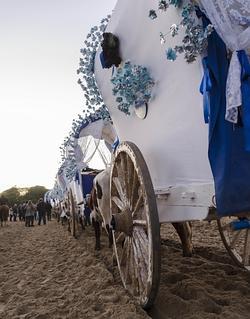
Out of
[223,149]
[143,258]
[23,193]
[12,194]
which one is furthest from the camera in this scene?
[23,193]

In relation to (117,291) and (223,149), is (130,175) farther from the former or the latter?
(117,291)

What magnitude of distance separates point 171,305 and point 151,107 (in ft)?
5.22

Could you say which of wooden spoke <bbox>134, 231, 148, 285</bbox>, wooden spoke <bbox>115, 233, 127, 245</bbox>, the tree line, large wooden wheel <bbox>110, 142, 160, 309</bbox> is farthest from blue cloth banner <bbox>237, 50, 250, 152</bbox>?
the tree line

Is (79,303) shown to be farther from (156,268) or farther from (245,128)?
(245,128)

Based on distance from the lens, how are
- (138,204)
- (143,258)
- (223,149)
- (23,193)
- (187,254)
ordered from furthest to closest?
(23,193)
(187,254)
(138,204)
(143,258)
(223,149)

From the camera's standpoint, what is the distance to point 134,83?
9.11ft

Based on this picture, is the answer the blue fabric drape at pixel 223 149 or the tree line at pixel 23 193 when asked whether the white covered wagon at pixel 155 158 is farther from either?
the tree line at pixel 23 193

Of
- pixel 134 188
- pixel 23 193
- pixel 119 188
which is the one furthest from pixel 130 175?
pixel 23 193

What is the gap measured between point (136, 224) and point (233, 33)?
5.16ft

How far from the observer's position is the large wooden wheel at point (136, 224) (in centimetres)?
236

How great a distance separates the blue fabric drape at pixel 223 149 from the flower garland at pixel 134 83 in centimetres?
75

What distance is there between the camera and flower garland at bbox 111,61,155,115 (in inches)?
108

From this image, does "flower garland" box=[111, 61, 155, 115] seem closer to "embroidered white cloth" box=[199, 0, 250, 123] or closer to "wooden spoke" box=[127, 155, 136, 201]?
"wooden spoke" box=[127, 155, 136, 201]

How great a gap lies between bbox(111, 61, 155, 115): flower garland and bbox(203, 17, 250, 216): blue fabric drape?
747mm
